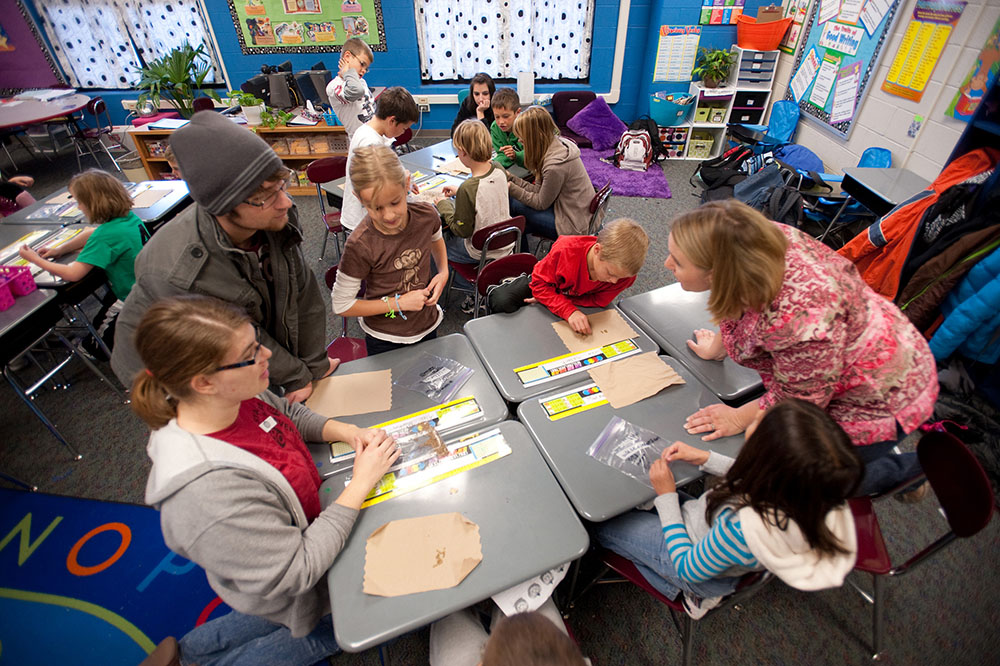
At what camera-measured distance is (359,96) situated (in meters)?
3.66

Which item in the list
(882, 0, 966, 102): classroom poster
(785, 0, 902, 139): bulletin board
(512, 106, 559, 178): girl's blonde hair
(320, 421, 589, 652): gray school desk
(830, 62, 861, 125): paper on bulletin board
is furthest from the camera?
(830, 62, 861, 125): paper on bulletin board

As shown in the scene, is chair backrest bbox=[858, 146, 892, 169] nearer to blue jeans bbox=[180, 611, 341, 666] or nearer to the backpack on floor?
the backpack on floor

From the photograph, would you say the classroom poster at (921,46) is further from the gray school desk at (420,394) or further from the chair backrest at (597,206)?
the gray school desk at (420,394)

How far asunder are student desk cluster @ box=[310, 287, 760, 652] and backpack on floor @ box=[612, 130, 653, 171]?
3.75 meters

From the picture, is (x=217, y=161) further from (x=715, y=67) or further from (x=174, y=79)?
(x=715, y=67)

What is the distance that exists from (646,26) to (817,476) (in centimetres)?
617

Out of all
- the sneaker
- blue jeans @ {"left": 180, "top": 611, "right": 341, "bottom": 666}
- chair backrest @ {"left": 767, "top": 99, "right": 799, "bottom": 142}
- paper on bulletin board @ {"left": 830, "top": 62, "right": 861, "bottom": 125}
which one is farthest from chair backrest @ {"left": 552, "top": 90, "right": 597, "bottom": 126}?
blue jeans @ {"left": 180, "top": 611, "right": 341, "bottom": 666}

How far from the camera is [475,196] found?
2596 millimetres

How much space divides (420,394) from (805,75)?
5.46 metres

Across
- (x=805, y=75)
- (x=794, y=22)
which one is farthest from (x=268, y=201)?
(x=794, y=22)

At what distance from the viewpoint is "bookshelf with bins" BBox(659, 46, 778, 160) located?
498cm

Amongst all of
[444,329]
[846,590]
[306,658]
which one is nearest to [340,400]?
[306,658]

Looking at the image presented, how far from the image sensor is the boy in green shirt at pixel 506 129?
11.5 ft

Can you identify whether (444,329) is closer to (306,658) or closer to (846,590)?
(306,658)
